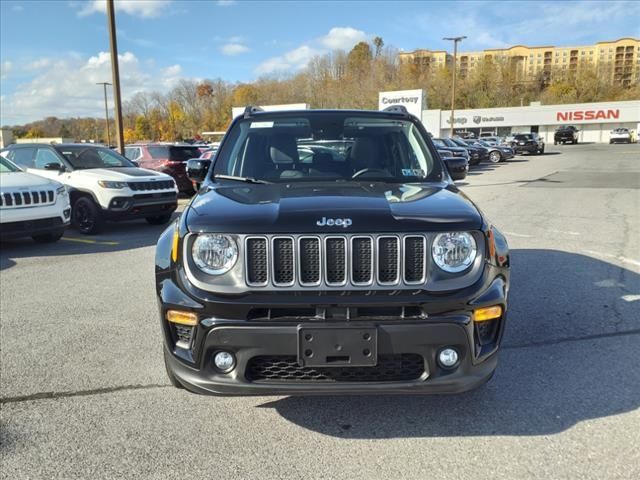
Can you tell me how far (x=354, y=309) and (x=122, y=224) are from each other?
9.98m

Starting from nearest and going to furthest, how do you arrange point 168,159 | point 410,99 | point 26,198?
point 26,198, point 168,159, point 410,99

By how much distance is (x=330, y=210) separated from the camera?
8.98 feet

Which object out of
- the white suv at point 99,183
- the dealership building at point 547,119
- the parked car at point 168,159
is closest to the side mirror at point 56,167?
the white suv at point 99,183

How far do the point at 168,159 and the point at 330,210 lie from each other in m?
12.9

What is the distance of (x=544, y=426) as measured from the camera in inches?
117

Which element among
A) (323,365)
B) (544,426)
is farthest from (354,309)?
(544,426)

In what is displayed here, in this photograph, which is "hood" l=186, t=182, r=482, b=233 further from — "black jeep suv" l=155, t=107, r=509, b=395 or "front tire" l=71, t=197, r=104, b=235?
"front tire" l=71, t=197, r=104, b=235

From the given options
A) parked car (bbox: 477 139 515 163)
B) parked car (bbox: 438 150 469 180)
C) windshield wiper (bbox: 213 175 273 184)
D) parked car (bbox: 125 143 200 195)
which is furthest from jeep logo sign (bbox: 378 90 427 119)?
windshield wiper (bbox: 213 175 273 184)

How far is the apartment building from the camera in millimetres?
99125

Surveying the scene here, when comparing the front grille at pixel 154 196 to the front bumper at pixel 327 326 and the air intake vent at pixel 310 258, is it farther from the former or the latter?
the air intake vent at pixel 310 258

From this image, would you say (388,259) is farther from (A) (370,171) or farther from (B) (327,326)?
(A) (370,171)

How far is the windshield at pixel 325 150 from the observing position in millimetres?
3820

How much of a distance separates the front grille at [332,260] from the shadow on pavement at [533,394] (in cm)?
96

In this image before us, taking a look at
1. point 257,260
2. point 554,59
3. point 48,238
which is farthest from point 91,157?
point 554,59
